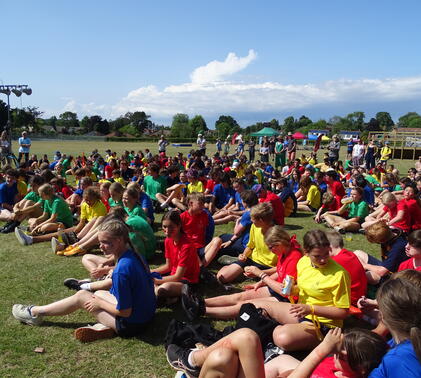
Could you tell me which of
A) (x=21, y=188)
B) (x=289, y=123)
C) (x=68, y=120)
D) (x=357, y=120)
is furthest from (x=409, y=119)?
(x=21, y=188)

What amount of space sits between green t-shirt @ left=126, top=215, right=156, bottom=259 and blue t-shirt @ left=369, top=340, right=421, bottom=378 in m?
4.10

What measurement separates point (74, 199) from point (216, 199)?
368 centimetres

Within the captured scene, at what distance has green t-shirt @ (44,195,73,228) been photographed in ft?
24.6

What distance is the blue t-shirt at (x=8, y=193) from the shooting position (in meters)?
9.16

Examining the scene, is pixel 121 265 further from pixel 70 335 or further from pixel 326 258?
pixel 326 258

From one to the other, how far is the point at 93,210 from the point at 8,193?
11.7ft

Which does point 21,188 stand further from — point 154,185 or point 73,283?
point 73,283

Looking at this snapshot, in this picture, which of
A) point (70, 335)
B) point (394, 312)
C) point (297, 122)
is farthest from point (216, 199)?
point (297, 122)

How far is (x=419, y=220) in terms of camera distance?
6.79 meters

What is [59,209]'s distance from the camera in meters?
7.52

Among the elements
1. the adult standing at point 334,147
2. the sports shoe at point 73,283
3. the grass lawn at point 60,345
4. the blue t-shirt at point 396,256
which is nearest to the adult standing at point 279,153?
the adult standing at point 334,147

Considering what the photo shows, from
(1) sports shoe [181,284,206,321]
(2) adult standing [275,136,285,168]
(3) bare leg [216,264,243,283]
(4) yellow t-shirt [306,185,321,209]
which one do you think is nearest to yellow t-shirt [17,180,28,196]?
(3) bare leg [216,264,243,283]

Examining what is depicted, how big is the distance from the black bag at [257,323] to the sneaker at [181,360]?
0.60 meters

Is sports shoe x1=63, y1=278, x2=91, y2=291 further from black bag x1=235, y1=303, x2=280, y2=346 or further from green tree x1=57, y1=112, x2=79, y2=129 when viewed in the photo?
green tree x1=57, y1=112, x2=79, y2=129
